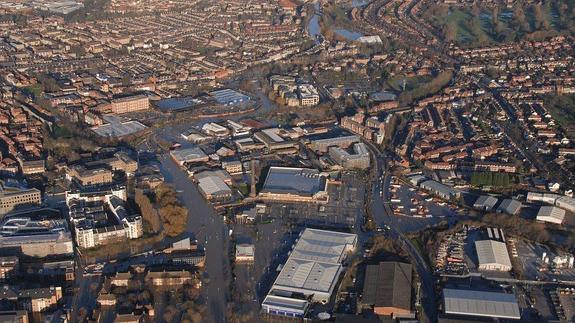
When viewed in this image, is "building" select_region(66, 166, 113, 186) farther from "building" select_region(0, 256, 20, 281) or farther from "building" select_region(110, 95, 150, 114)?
"building" select_region(110, 95, 150, 114)

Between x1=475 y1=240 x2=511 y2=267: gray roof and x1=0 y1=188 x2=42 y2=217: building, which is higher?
x1=475 y1=240 x2=511 y2=267: gray roof

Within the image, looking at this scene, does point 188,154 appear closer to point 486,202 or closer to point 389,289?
point 486,202

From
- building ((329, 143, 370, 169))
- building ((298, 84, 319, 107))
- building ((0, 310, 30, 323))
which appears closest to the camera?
building ((0, 310, 30, 323))

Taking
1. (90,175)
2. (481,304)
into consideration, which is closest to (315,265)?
(481,304)

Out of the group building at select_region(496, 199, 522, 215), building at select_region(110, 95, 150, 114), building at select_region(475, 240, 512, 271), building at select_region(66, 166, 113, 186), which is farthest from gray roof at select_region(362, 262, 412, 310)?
building at select_region(110, 95, 150, 114)

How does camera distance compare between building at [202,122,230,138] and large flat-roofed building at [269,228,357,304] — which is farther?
building at [202,122,230,138]
